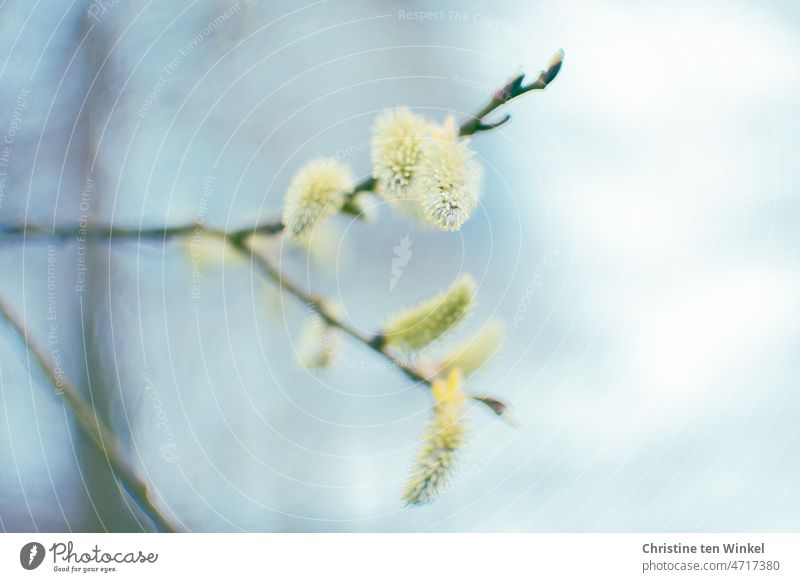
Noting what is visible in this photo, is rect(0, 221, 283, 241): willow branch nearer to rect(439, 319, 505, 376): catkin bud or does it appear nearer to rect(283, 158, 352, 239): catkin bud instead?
rect(283, 158, 352, 239): catkin bud

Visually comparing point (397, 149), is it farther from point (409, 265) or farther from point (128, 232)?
point (128, 232)

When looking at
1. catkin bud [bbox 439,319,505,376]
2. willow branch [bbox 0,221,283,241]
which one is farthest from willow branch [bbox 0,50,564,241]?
catkin bud [bbox 439,319,505,376]

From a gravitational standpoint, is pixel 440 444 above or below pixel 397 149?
below

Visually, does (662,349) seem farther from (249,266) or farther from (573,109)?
(249,266)

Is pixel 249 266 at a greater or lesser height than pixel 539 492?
greater

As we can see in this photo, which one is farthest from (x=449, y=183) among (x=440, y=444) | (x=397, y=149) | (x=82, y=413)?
(x=82, y=413)

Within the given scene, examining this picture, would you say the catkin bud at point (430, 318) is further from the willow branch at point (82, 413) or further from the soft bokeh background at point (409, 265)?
the willow branch at point (82, 413)
